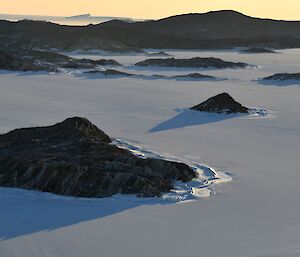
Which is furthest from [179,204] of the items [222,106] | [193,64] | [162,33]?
[162,33]

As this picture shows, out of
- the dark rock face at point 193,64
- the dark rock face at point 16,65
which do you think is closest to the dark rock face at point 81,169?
the dark rock face at point 16,65

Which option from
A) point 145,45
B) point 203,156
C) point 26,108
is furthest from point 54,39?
point 203,156

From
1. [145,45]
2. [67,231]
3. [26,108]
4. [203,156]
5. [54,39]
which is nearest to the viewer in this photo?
[67,231]

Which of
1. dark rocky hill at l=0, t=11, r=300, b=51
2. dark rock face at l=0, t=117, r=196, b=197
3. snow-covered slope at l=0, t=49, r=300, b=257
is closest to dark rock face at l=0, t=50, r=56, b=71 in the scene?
snow-covered slope at l=0, t=49, r=300, b=257

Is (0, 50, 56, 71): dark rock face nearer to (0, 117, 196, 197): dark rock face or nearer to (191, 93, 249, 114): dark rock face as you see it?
(191, 93, 249, 114): dark rock face

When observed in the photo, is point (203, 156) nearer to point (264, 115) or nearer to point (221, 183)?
Result: point (221, 183)

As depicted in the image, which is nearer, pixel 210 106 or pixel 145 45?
pixel 210 106

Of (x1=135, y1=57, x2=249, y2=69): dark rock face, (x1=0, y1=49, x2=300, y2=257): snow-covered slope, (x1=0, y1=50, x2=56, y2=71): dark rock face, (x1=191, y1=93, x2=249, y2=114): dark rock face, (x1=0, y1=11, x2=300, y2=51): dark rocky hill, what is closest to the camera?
(x1=0, y1=49, x2=300, y2=257): snow-covered slope
